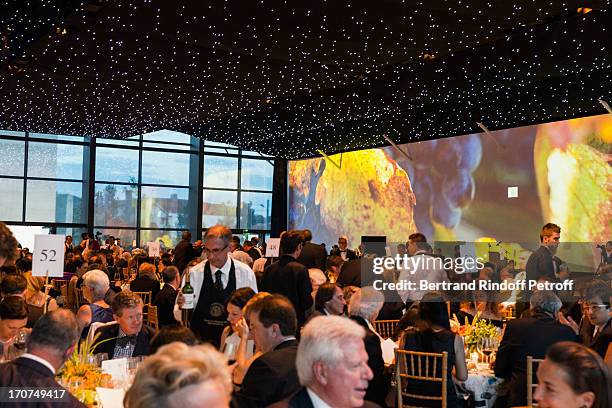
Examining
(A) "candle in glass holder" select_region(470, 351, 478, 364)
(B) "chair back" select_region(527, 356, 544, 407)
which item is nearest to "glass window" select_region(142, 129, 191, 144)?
(A) "candle in glass holder" select_region(470, 351, 478, 364)

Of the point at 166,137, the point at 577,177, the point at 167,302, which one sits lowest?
the point at 167,302

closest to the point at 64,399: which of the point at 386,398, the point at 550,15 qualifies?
the point at 386,398

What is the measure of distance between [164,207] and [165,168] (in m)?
1.25

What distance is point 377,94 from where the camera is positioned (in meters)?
12.9

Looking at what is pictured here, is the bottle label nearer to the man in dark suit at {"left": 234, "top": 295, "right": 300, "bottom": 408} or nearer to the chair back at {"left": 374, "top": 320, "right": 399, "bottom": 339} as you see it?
the man in dark suit at {"left": 234, "top": 295, "right": 300, "bottom": 408}

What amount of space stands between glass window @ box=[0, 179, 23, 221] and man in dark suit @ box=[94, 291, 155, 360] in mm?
17425

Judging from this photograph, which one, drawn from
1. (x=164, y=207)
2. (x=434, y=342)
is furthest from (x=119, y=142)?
(x=434, y=342)

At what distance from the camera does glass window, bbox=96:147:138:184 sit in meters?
22.0

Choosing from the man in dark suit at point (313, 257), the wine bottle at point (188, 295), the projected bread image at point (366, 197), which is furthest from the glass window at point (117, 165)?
the wine bottle at point (188, 295)

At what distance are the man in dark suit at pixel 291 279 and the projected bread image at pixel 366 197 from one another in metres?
10.7

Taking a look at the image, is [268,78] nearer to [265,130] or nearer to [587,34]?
[587,34]

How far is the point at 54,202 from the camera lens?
21625mm

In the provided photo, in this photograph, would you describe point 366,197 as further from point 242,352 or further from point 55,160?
point 242,352

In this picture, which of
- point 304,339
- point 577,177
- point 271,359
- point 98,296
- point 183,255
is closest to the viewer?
point 304,339
